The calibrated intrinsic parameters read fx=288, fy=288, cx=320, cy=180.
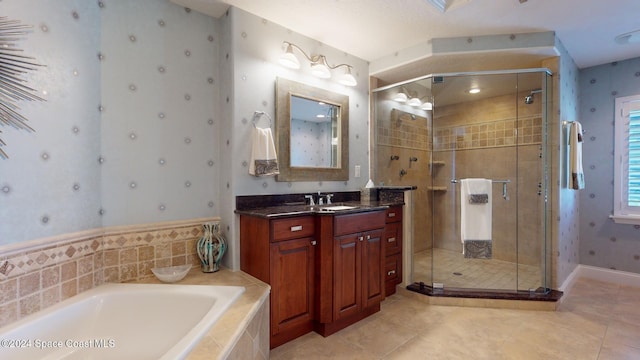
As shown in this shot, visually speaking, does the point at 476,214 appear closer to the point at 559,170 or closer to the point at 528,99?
the point at 559,170

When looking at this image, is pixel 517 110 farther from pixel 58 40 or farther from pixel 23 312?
pixel 23 312

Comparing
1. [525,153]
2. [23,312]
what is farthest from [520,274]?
[23,312]

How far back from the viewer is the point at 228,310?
151 cm

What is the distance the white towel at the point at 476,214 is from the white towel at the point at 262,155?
6.14 feet

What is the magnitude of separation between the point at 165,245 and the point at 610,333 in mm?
3290

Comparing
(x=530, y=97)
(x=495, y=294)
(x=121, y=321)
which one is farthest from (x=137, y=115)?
(x=530, y=97)

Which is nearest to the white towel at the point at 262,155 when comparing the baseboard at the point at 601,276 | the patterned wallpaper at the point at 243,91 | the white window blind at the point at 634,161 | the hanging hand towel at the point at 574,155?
the patterned wallpaper at the point at 243,91

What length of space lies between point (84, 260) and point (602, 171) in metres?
4.92

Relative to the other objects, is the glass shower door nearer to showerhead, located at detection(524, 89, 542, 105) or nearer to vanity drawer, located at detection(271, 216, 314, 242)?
showerhead, located at detection(524, 89, 542, 105)

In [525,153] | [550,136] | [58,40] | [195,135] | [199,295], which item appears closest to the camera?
[58,40]

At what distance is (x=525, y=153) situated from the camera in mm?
3090

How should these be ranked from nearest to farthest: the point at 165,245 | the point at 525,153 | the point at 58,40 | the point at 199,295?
the point at 58,40 → the point at 199,295 → the point at 165,245 → the point at 525,153

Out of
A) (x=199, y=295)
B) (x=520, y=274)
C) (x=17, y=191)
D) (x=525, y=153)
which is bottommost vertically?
(x=520, y=274)

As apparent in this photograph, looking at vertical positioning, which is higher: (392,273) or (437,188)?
(437,188)
